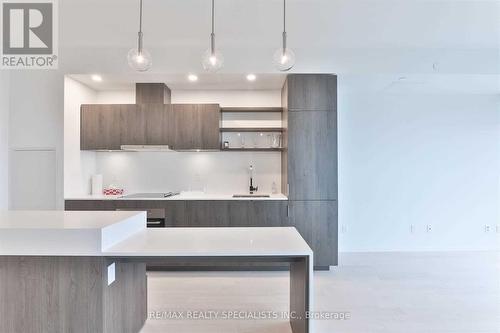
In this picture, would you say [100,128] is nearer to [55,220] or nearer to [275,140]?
[55,220]

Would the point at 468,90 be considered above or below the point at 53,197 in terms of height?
above

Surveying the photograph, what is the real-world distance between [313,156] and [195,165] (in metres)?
1.95

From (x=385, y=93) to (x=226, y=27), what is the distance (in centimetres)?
293

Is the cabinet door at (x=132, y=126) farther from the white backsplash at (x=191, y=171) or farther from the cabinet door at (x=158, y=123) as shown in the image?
the white backsplash at (x=191, y=171)

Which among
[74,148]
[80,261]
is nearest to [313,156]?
[80,261]

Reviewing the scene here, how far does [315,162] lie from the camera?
13.4 ft

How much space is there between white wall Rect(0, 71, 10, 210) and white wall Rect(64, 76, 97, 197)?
870 mm

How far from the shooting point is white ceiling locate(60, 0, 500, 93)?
3.56 metres

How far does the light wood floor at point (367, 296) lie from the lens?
269 cm

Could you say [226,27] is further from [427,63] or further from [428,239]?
[428,239]

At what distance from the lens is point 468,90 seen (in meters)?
4.97

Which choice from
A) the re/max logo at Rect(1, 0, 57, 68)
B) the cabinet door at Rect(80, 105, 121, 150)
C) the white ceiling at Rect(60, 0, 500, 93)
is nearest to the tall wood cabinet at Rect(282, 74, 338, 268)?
the white ceiling at Rect(60, 0, 500, 93)

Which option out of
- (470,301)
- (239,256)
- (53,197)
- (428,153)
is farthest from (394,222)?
(53,197)

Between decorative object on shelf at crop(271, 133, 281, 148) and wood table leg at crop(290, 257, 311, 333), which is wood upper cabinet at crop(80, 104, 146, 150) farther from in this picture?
wood table leg at crop(290, 257, 311, 333)
